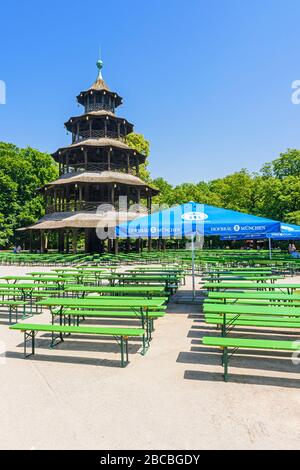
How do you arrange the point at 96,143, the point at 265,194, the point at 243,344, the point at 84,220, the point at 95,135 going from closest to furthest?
the point at 243,344 < the point at 84,220 < the point at 96,143 < the point at 95,135 < the point at 265,194

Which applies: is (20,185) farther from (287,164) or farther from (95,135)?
(287,164)

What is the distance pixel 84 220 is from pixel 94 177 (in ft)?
17.6

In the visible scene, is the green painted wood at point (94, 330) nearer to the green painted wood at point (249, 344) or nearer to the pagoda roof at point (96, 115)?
the green painted wood at point (249, 344)

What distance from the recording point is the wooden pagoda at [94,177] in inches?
1259

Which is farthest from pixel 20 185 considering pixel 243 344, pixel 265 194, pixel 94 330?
pixel 243 344

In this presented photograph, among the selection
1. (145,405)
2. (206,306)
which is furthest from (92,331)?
(206,306)

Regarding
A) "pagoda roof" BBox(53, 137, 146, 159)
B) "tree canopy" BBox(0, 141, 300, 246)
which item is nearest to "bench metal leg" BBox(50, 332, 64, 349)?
"pagoda roof" BBox(53, 137, 146, 159)

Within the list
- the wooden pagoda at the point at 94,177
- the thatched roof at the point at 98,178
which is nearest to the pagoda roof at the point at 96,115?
the wooden pagoda at the point at 94,177

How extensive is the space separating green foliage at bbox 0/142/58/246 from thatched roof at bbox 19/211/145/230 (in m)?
17.7

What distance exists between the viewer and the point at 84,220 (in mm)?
30672

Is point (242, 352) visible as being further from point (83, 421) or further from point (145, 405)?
point (83, 421)

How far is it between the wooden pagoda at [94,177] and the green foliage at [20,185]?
1373 cm

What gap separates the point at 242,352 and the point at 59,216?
30.1 m

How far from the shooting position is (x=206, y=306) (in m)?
5.92
